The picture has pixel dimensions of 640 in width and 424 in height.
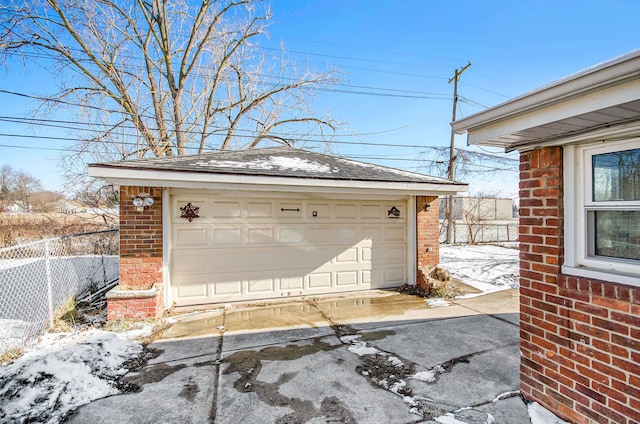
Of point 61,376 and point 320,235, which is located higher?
point 320,235

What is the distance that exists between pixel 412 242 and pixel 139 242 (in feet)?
17.3

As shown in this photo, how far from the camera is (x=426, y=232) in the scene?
6711mm

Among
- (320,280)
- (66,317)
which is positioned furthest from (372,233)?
(66,317)

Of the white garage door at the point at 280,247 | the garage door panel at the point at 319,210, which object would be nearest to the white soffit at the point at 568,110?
the garage door panel at the point at 319,210

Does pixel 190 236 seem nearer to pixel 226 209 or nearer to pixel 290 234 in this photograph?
pixel 226 209

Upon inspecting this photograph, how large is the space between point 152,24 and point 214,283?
14.7m

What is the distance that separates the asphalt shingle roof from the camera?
477 centimetres

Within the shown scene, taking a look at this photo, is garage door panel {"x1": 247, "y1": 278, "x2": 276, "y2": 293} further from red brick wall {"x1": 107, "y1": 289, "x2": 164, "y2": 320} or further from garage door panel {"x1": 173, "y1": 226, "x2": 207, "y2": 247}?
red brick wall {"x1": 107, "y1": 289, "x2": 164, "y2": 320}

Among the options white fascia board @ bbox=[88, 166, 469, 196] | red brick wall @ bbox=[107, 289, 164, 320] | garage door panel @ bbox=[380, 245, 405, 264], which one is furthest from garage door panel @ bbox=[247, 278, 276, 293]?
garage door panel @ bbox=[380, 245, 405, 264]

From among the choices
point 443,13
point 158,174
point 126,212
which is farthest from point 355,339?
point 443,13

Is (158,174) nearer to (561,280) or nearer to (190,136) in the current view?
(561,280)

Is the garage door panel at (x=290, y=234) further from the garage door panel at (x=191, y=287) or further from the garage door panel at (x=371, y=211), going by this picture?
the garage door panel at (x=191, y=287)

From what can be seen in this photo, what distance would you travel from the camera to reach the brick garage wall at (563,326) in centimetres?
196

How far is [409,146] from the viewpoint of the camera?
16531 mm
